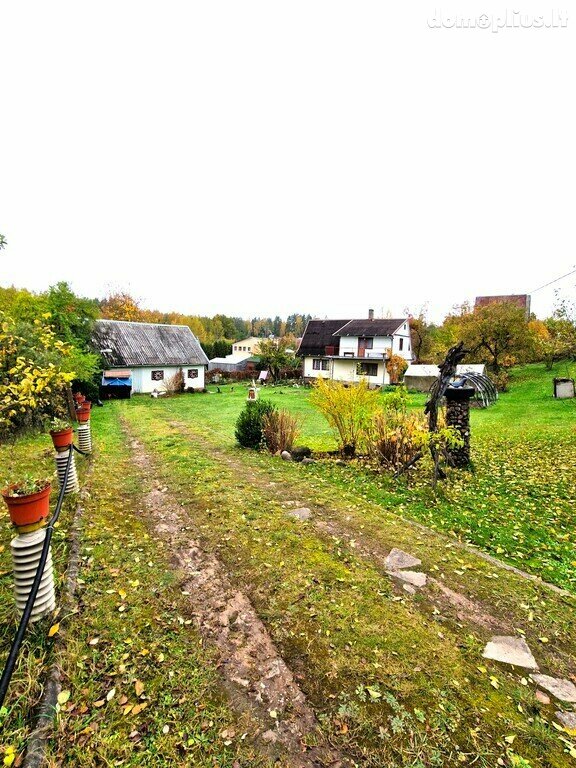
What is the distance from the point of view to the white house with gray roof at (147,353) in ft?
74.9

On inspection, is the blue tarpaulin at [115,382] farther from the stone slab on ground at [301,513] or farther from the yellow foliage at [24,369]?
the stone slab on ground at [301,513]

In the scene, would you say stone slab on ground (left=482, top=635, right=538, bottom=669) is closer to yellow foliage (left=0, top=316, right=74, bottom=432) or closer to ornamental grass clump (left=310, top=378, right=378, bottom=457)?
ornamental grass clump (left=310, top=378, right=378, bottom=457)

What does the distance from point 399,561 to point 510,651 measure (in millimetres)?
1449

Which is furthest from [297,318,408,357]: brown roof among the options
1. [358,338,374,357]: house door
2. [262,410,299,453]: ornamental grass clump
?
[262,410,299,453]: ornamental grass clump

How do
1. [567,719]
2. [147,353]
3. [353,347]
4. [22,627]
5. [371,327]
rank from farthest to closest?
[353,347], [371,327], [147,353], [567,719], [22,627]

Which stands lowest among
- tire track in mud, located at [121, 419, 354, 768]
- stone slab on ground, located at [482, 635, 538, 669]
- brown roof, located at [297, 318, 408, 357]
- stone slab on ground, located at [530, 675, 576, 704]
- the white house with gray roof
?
stone slab on ground, located at [530, 675, 576, 704]

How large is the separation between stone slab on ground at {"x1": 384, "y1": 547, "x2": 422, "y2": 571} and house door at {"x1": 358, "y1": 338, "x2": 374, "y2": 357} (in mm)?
29156

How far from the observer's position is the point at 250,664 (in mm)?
2834

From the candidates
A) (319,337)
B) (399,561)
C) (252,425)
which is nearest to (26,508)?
(399,561)

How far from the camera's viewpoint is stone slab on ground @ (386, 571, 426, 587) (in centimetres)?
401

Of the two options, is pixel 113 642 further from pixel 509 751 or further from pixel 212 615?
pixel 509 751

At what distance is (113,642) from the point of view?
2.88 meters

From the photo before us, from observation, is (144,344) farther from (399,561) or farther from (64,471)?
(399,561)

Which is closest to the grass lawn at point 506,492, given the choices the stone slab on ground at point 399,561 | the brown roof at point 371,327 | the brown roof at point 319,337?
the stone slab on ground at point 399,561
